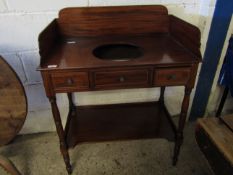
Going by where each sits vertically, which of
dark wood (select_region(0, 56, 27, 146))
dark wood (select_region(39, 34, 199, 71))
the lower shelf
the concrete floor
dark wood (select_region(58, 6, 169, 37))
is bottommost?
the concrete floor

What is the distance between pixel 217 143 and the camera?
2.91 ft

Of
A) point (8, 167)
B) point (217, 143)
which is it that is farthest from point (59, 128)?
point (217, 143)

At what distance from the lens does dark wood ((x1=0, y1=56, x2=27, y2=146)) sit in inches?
43.4

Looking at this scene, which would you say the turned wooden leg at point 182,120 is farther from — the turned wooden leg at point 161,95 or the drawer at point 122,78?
the turned wooden leg at point 161,95

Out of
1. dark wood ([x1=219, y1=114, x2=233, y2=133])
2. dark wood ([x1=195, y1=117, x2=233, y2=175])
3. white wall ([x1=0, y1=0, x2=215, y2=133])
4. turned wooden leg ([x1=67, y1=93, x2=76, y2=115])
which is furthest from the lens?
turned wooden leg ([x1=67, y1=93, x2=76, y2=115])

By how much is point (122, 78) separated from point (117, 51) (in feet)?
0.89

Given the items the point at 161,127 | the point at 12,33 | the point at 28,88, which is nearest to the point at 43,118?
the point at 28,88

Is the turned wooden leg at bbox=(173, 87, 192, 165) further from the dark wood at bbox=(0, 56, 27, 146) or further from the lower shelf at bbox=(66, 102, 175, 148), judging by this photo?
the dark wood at bbox=(0, 56, 27, 146)

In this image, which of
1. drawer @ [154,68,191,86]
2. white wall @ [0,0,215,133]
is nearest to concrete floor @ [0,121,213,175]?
white wall @ [0,0,215,133]

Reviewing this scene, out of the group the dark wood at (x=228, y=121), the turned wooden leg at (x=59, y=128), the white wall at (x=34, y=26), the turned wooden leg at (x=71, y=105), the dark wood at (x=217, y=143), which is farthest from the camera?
the turned wooden leg at (x=71, y=105)

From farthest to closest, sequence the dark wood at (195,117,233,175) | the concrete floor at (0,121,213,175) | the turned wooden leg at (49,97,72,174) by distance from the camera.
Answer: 1. the concrete floor at (0,121,213,175)
2. the turned wooden leg at (49,97,72,174)
3. the dark wood at (195,117,233,175)

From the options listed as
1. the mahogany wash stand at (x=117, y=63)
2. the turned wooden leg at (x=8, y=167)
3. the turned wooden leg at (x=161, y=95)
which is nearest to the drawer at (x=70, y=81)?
the mahogany wash stand at (x=117, y=63)

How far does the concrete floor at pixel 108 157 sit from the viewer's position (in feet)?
4.69

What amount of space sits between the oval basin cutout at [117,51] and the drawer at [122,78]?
0.17 metres
